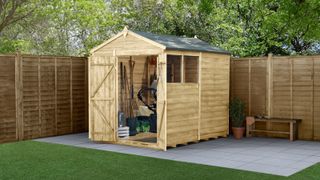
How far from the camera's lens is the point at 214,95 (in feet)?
35.7

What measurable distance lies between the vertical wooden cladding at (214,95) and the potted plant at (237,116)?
0.15 metres

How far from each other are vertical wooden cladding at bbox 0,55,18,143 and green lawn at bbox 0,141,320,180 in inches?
47.2

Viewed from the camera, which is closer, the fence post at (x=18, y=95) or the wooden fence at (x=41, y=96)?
the wooden fence at (x=41, y=96)

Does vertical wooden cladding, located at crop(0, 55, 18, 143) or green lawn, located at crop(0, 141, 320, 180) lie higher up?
vertical wooden cladding, located at crop(0, 55, 18, 143)

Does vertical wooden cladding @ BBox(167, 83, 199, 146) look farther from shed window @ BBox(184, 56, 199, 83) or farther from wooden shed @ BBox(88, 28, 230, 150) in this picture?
shed window @ BBox(184, 56, 199, 83)

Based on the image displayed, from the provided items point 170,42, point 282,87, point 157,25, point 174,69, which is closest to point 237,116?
point 282,87

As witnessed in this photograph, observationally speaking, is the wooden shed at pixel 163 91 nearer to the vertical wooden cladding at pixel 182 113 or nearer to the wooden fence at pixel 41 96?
the vertical wooden cladding at pixel 182 113

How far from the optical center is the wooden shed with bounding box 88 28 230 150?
943 cm

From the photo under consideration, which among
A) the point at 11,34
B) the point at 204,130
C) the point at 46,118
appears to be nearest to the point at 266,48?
the point at 204,130

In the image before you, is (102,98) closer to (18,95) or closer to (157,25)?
(18,95)

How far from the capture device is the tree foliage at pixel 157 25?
16688 mm

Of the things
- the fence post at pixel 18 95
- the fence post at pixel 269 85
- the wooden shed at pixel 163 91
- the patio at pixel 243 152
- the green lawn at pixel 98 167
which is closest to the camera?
the green lawn at pixel 98 167

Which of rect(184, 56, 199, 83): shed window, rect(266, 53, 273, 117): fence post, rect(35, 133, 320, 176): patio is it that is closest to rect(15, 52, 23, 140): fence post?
rect(35, 133, 320, 176): patio

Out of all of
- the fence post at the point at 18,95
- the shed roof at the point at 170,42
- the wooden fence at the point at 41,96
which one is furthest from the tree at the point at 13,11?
the shed roof at the point at 170,42
